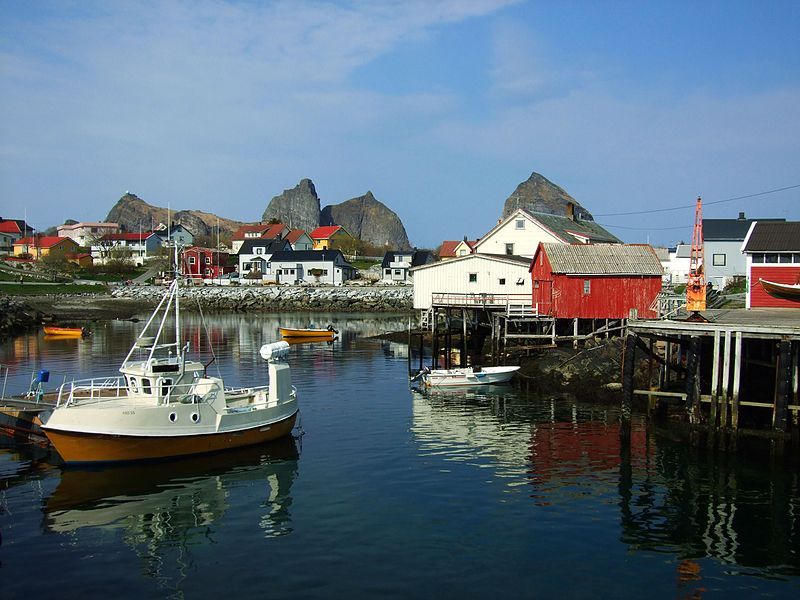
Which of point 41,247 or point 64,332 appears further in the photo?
point 41,247

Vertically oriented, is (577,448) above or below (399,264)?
below

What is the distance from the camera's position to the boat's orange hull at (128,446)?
2175 centimetres

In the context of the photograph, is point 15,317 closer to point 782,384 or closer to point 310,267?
point 310,267

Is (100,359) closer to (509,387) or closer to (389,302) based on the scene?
(509,387)

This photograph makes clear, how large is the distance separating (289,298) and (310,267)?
16564 mm

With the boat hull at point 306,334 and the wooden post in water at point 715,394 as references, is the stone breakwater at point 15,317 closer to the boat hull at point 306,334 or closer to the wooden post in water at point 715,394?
the boat hull at point 306,334

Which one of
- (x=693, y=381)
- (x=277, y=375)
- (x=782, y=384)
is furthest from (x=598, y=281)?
(x=277, y=375)

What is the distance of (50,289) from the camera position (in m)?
103

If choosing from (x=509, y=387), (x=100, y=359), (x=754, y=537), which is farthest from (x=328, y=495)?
(x=100, y=359)

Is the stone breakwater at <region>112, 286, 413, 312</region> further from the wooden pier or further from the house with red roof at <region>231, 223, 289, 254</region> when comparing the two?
the wooden pier

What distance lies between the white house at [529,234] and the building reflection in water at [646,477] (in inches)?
1227

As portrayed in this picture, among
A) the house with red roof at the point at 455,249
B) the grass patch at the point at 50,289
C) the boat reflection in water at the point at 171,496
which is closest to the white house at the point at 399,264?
the house with red roof at the point at 455,249

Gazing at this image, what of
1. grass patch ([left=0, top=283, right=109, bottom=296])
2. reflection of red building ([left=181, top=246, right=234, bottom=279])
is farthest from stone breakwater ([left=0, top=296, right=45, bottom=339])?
reflection of red building ([left=181, top=246, right=234, bottom=279])

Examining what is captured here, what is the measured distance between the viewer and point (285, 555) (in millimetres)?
16156
